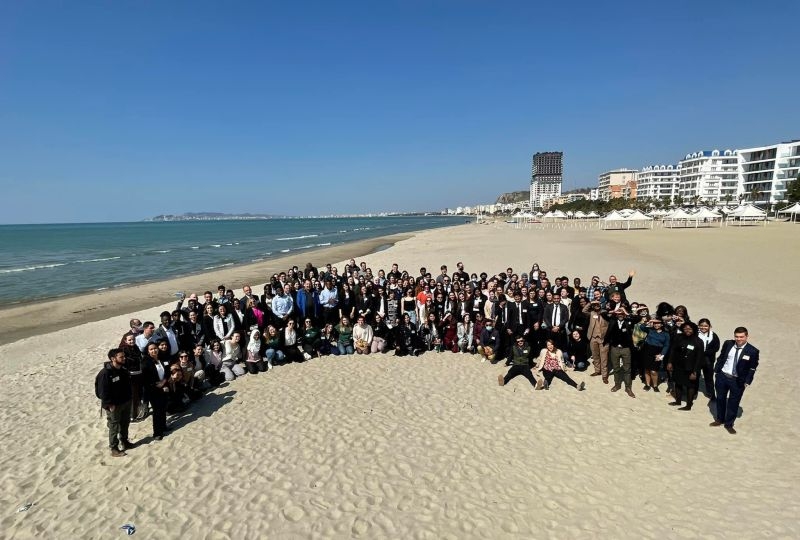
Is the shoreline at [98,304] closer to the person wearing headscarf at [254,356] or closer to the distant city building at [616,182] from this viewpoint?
the person wearing headscarf at [254,356]

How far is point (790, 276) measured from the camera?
63.9 feet

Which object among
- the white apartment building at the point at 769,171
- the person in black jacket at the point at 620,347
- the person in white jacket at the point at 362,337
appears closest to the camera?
the person in black jacket at the point at 620,347

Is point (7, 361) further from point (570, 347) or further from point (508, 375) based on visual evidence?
point (570, 347)

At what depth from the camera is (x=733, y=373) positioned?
651cm

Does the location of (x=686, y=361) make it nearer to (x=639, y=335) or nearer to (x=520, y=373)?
(x=639, y=335)

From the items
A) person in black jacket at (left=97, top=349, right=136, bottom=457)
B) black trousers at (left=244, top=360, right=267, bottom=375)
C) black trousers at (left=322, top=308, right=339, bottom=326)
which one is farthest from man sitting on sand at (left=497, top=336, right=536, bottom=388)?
person in black jacket at (left=97, top=349, right=136, bottom=457)

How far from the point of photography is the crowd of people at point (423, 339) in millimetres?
6969

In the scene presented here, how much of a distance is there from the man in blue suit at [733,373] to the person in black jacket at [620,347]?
1.52 metres

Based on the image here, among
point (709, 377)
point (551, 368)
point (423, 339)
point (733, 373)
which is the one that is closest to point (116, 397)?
point (423, 339)

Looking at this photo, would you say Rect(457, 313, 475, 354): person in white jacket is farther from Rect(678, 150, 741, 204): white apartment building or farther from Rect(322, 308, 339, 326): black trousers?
Rect(678, 150, 741, 204): white apartment building

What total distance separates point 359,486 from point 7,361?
39.2 feet

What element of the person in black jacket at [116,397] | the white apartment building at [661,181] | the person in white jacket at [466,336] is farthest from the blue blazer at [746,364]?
the white apartment building at [661,181]

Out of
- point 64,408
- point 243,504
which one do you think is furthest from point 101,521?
point 64,408

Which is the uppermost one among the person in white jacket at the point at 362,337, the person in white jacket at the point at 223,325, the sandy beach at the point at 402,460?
the person in white jacket at the point at 223,325
